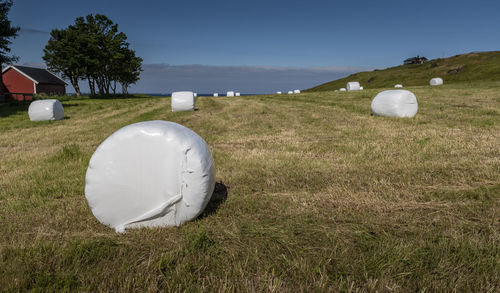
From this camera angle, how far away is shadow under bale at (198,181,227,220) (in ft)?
12.2

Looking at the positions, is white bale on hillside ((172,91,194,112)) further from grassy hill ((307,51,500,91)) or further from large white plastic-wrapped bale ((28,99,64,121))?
grassy hill ((307,51,500,91))

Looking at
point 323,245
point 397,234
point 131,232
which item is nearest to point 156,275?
point 131,232

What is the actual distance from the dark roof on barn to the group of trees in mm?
2225

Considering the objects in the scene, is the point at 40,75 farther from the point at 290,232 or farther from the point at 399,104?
the point at 290,232

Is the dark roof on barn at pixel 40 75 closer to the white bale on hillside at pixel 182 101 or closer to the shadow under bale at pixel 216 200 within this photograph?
the white bale on hillside at pixel 182 101

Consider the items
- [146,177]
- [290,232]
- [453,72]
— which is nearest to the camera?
[290,232]

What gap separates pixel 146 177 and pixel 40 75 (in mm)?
Result: 61735

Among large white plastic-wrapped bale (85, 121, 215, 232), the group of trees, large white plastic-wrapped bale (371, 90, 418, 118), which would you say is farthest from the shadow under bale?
the group of trees

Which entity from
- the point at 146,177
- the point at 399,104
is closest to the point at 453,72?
the point at 399,104

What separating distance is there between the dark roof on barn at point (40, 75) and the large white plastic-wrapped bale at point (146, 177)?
2243 inches

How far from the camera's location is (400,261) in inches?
102

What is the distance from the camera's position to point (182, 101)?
57.1 feet

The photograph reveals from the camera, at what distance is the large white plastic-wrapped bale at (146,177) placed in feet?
10.6

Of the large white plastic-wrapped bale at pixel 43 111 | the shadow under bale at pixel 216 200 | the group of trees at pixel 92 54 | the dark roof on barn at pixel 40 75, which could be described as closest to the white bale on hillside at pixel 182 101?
the large white plastic-wrapped bale at pixel 43 111
